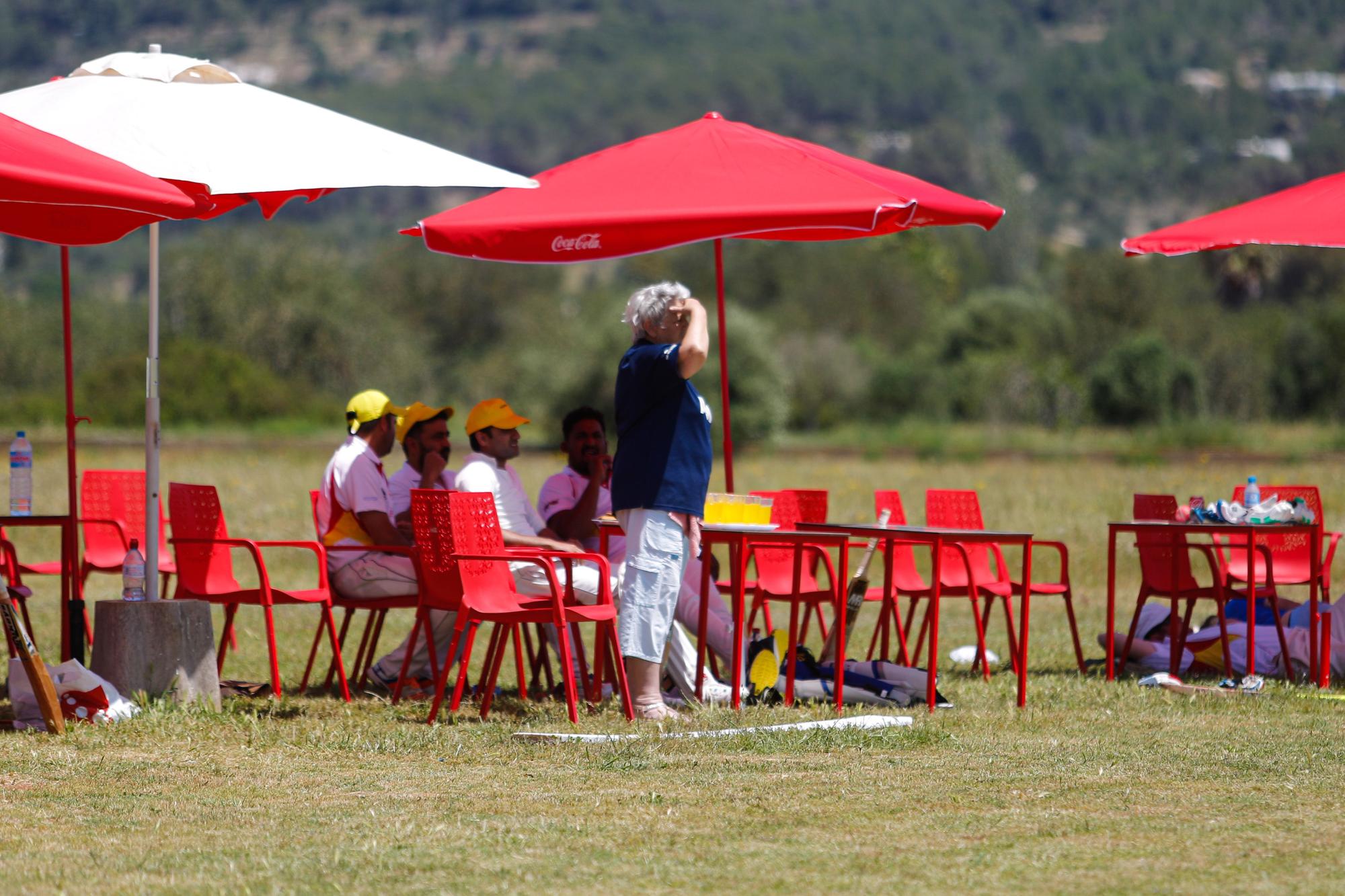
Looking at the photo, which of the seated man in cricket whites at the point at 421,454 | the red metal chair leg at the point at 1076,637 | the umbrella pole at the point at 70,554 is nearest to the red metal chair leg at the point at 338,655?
the seated man in cricket whites at the point at 421,454

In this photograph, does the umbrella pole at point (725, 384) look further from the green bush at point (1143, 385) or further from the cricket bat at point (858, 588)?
the green bush at point (1143, 385)

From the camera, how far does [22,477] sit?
8.13m

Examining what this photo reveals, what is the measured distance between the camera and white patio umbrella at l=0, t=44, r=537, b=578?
6.82m

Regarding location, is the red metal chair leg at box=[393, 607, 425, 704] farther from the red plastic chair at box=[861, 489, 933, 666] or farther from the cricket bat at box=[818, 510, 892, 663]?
the red plastic chair at box=[861, 489, 933, 666]

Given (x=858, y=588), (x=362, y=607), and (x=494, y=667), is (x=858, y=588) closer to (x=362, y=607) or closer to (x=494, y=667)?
(x=494, y=667)

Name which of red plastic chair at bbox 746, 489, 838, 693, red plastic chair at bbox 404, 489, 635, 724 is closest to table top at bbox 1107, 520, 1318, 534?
red plastic chair at bbox 746, 489, 838, 693

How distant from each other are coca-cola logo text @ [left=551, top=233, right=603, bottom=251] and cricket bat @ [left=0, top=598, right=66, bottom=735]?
8.09 feet

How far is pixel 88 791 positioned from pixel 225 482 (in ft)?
57.7

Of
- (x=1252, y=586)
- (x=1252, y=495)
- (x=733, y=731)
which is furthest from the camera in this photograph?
(x=1252, y=495)

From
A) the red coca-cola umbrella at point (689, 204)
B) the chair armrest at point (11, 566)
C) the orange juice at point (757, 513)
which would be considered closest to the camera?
the red coca-cola umbrella at point (689, 204)

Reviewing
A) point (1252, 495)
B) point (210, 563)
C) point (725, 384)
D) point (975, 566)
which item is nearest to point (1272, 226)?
point (1252, 495)

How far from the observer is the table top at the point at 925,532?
280 inches

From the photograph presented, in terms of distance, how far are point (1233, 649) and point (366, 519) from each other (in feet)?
14.0

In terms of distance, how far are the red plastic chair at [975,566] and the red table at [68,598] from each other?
158 inches
